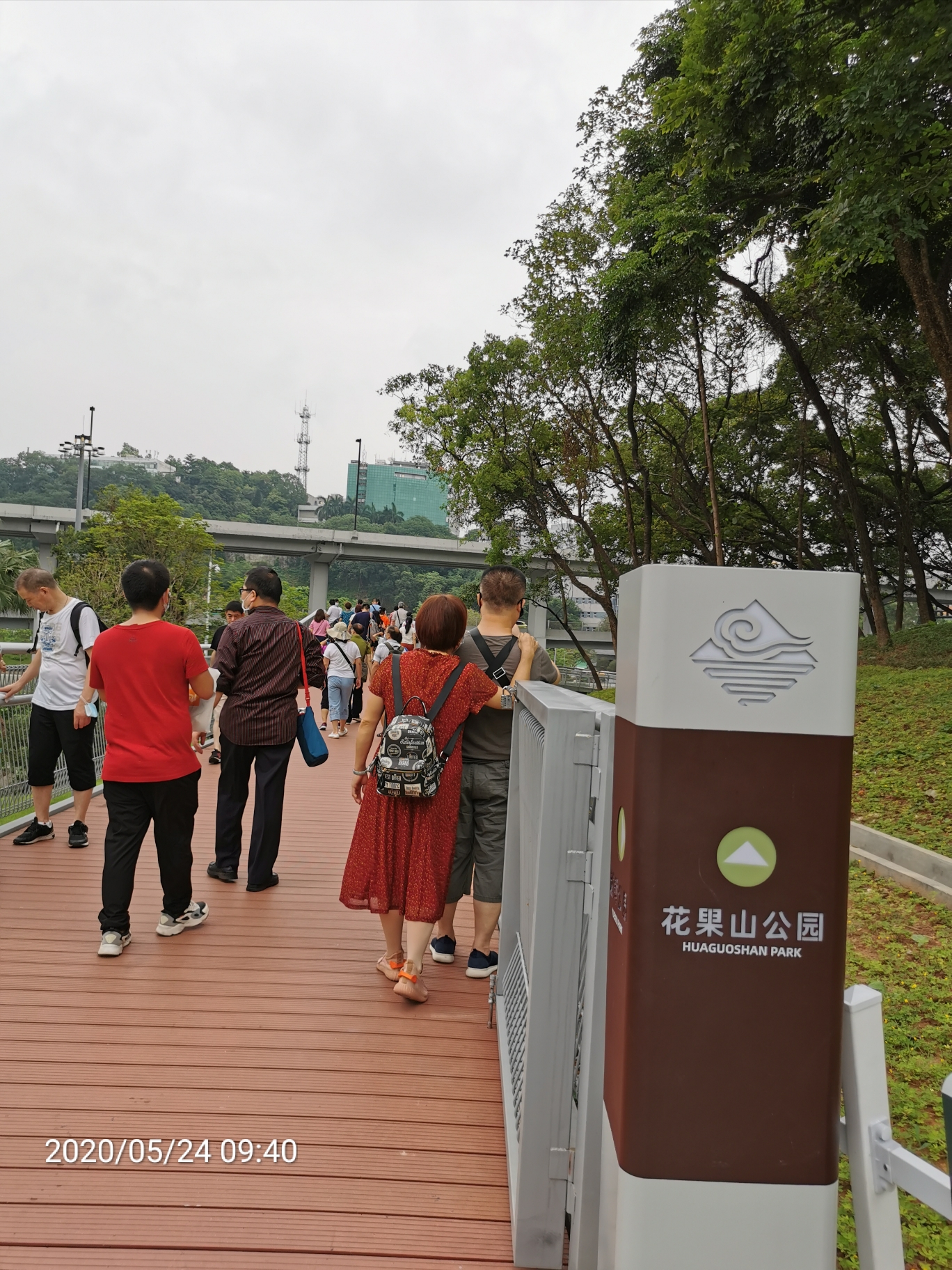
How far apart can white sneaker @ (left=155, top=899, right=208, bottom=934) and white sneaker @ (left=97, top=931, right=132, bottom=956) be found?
321 mm

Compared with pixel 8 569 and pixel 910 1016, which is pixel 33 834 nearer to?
pixel 910 1016

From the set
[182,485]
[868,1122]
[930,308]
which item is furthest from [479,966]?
[182,485]

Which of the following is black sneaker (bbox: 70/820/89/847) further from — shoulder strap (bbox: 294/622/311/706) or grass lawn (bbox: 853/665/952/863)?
grass lawn (bbox: 853/665/952/863)

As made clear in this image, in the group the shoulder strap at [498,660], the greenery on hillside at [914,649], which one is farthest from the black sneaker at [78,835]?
the greenery on hillside at [914,649]

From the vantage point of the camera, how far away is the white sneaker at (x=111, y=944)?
14.0 ft

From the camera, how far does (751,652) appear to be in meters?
1.77

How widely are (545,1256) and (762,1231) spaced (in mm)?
836

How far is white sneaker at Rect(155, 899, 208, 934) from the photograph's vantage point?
15.1 feet

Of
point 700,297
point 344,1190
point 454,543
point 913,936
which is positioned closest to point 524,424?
point 700,297

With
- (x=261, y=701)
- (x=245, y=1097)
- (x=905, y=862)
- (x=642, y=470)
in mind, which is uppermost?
(x=642, y=470)

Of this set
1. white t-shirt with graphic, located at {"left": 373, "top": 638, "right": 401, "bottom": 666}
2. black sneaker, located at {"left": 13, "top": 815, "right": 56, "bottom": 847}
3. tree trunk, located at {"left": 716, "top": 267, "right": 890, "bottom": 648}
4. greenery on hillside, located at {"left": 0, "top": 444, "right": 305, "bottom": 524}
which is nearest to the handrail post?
black sneaker, located at {"left": 13, "top": 815, "right": 56, "bottom": 847}

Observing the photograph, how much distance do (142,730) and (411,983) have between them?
1.59 m

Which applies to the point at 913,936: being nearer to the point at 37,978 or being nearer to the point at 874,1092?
the point at 874,1092

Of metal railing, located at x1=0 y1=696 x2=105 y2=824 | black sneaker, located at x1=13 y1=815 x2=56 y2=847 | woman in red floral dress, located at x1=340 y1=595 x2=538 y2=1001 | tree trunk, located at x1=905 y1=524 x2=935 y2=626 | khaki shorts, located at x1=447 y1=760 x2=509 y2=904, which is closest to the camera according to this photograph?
woman in red floral dress, located at x1=340 y1=595 x2=538 y2=1001
